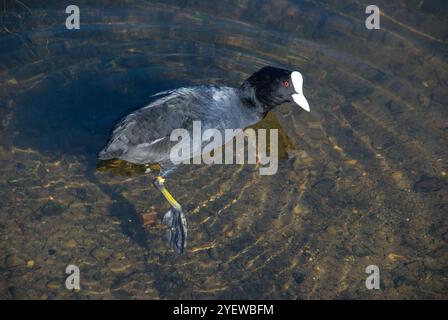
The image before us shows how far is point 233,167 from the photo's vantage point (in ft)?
18.3

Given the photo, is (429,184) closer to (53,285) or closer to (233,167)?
(233,167)

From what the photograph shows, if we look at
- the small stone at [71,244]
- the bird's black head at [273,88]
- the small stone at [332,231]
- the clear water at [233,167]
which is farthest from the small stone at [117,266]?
the bird's black head at [273,88]

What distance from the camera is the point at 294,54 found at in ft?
21.8

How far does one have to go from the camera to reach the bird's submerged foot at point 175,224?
193 inches

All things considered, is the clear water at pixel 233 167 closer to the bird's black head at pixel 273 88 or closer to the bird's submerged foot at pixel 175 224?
the bird's submerged foot at pixel 175 224

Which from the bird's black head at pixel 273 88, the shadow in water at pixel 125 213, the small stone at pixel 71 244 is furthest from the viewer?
the bird's black head at pixel 273 88

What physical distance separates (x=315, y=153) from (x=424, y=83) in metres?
1.94

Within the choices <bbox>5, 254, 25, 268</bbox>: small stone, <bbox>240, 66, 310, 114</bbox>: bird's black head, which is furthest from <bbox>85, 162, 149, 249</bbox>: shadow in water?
<bbox>240, 66, 310, 114</bbox>: bird's black head

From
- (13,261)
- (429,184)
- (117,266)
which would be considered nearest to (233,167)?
(117,266)

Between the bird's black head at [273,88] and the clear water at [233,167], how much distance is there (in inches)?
20.3

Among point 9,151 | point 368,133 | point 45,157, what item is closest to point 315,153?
point 368,133

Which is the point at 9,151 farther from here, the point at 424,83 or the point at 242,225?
the point at 424,83

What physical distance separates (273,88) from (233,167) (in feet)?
3.20

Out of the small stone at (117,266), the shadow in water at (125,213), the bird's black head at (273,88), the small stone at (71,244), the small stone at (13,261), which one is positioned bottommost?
the small stone at (117,266)
